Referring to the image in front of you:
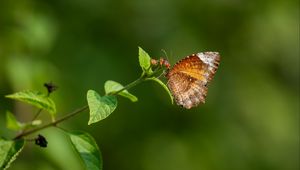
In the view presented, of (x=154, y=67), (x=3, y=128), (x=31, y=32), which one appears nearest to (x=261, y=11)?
(x=31, y=32)

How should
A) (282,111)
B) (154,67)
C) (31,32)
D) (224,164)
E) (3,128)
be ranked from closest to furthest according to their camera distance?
1. (154,67)
2. (3,128)
3. (31,32)
4. (224,164)
5. (282,111)

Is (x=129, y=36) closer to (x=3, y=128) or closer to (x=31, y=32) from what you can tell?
(x=31, y=32)

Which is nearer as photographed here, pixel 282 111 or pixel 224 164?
pixel 224 164

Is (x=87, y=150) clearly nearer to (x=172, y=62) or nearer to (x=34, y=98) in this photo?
(x=34, y=98)

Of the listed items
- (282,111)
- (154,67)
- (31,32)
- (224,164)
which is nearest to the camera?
(154,67)

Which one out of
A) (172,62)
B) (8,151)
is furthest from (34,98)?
(172,62)

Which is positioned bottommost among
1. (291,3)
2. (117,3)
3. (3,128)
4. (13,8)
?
(3,128)

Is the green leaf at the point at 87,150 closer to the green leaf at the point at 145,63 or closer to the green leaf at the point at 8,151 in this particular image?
the green leaf at the point at 8,151
